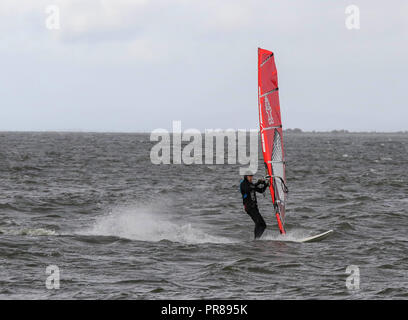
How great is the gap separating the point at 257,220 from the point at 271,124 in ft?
7.36

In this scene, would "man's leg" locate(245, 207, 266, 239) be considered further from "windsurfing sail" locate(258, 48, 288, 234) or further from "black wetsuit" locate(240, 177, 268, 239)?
"windsurfing sail" locate(258, 48, 288, 234)

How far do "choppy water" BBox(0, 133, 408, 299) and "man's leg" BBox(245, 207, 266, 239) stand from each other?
231 millimetres

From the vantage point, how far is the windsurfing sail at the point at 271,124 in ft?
44.1

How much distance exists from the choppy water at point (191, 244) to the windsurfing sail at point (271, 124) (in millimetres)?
1238

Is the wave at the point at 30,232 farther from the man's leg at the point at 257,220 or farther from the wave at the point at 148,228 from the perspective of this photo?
the man's leg at the point at 257,220

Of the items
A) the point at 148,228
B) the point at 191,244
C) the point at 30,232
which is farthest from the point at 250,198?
the point at 30,232

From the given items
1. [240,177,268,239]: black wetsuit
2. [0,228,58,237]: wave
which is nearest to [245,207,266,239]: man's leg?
[240,177,268,239]: black wetsuit

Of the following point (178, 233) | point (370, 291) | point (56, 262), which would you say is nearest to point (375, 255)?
point (370, 291)

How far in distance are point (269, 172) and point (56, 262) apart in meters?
5.04

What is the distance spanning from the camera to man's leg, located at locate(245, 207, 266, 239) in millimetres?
13516

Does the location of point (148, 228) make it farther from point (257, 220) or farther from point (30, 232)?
point (257, 220)

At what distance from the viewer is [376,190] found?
25.5m

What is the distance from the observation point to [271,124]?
13.9 metres
